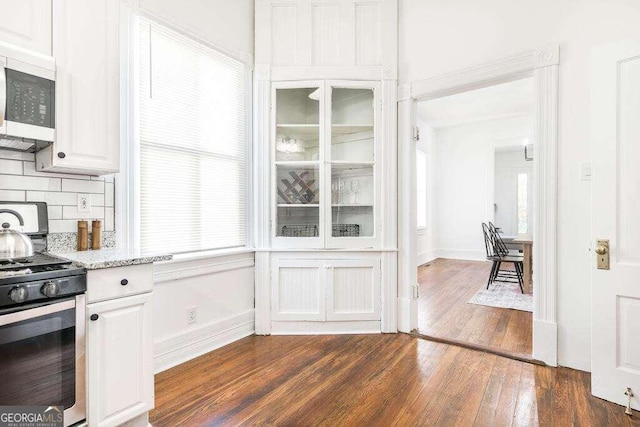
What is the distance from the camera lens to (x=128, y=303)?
5.47 ft

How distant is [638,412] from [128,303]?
2929mm

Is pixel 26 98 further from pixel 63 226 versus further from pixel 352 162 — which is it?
pixel 352 162

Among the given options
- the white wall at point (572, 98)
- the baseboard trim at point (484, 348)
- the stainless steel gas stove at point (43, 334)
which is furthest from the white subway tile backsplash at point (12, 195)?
the white wall at point (572, 98)

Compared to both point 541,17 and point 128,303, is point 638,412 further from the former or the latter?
point 128,303

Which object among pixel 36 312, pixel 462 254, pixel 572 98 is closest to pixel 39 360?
pixel 36 312

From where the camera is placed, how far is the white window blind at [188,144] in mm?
2490

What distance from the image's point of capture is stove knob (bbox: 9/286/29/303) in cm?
130

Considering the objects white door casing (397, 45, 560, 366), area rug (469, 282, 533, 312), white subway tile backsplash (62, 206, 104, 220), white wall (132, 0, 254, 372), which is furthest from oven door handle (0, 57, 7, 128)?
area rug (469, 282, 533, 312)

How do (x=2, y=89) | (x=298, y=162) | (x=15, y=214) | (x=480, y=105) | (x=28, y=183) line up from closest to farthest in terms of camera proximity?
(x=2, y=89)
(x=15, y=214)
(x=28, y=183)
(x=298, y=162)
(x=480, y=105)

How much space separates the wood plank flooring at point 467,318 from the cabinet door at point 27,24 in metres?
3.52

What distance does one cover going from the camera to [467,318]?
11.9 feet

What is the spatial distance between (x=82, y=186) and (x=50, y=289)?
0.98 metres

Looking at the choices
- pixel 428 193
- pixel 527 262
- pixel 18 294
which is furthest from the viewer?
pixel 428 193

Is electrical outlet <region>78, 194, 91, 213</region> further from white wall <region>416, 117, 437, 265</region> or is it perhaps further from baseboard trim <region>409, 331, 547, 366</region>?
white wall <region>416, 117, 437, 265</region>
